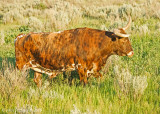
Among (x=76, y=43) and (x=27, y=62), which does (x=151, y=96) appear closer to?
(x=76, y=43)

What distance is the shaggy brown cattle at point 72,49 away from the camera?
15.4 feet

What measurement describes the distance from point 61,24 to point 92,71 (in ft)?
26.4

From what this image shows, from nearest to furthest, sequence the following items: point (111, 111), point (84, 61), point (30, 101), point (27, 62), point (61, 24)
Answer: point (111, 111), point (30, 101), point (84, 61), point (27, 62), point (61, 24)

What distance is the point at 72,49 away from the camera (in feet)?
15.6

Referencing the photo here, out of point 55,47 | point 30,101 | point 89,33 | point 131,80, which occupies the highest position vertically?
point 89,33

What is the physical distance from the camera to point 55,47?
491cm

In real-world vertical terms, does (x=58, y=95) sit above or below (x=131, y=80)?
below

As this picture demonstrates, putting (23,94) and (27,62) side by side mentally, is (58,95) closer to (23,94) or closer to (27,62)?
(23,94)

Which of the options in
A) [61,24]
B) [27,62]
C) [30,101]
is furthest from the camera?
[61,24]

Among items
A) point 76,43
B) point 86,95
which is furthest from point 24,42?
point 86,95

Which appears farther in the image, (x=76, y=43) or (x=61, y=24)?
(x=61, y=24)

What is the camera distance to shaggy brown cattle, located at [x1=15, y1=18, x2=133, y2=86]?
15.4 feet

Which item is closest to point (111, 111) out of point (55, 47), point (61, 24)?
point (55, 47)

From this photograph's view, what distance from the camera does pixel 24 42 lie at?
16.5 feet
